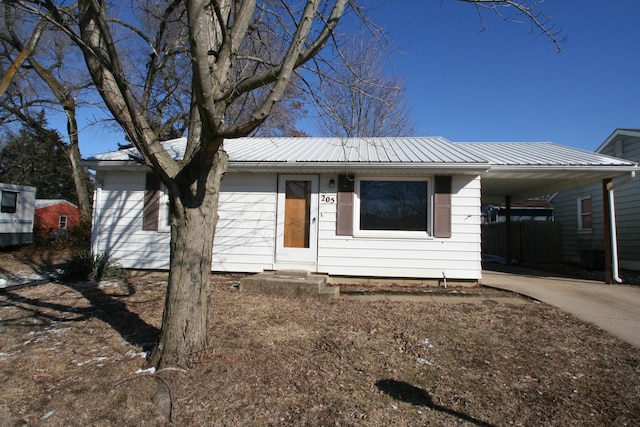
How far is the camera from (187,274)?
3.47 metres

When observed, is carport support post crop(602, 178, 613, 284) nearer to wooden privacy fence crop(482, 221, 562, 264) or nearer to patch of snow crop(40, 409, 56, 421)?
wooden privacy fence crop(482, 221, 562, 264)

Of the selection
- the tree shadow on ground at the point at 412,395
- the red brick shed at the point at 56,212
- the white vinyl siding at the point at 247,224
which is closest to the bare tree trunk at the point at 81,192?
the white vinyl siding at the point at 247,224

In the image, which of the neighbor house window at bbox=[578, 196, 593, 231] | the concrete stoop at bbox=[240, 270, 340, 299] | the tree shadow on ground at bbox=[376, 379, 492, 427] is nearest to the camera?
the tree shadow on ground at bbox=[376, 379, 492, 427]

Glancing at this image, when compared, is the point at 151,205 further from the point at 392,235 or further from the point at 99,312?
the point at 392,235

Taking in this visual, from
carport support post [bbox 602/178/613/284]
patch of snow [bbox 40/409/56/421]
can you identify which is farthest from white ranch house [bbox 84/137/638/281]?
patch of snow [bbox 40/409/56/421]

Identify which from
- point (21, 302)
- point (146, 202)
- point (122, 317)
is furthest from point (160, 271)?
point (122, 317)

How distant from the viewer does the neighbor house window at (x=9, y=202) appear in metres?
13.6

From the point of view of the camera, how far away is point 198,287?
3537 mm

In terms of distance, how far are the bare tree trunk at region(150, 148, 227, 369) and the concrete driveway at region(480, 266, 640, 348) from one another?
4.89m

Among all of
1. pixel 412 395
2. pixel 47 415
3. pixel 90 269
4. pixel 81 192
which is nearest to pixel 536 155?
pixel 412 395

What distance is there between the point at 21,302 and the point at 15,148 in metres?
30.1

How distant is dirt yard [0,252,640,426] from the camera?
111 inches

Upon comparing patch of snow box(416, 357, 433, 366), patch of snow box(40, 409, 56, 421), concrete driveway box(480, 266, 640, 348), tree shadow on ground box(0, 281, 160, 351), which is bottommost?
patch of snow box(40, 409, 56, 421)

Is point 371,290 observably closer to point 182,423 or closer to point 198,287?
point 198,287
